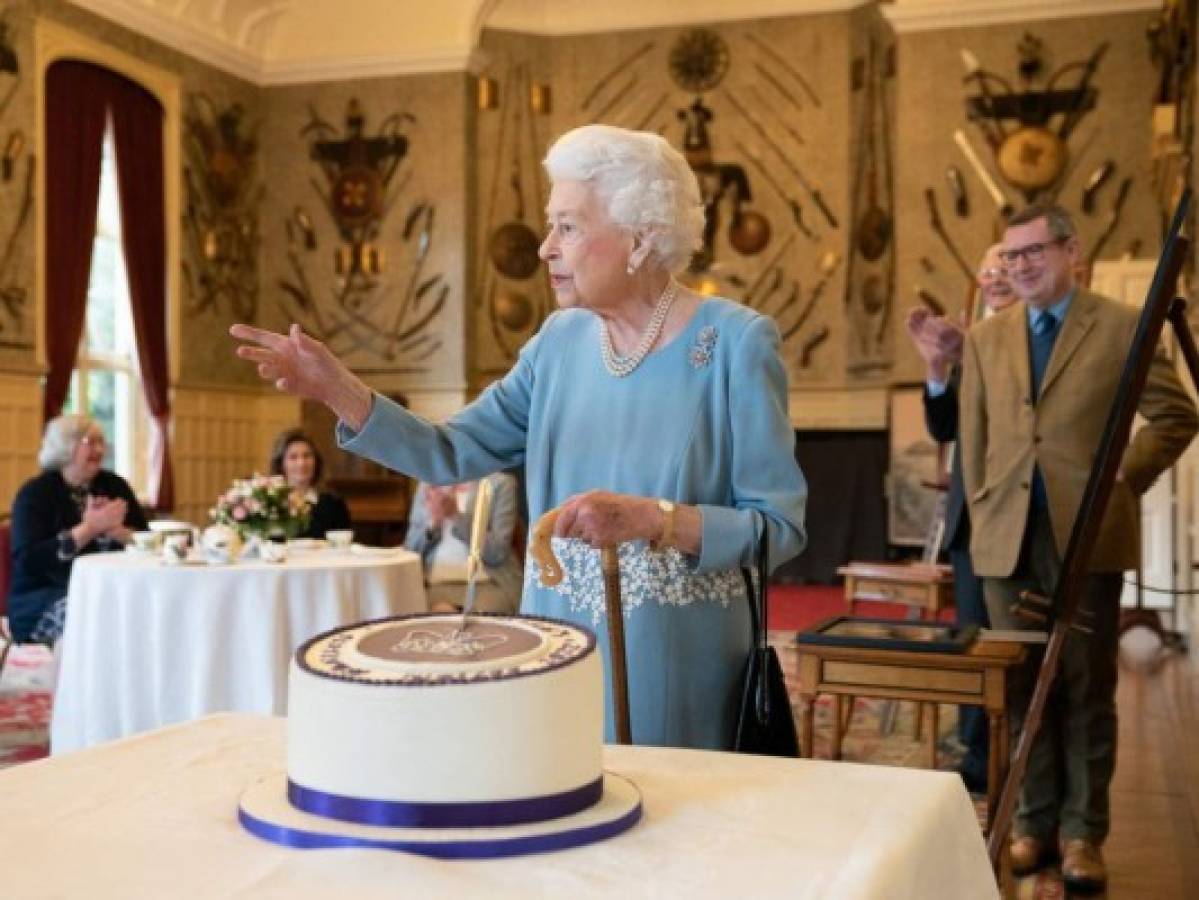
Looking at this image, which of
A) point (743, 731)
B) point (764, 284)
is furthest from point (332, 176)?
point (743, 731)

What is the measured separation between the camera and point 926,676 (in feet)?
9.74

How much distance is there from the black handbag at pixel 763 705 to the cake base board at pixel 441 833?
773 mm

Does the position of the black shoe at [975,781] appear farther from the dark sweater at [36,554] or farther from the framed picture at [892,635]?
the dark sweater at [36,554]

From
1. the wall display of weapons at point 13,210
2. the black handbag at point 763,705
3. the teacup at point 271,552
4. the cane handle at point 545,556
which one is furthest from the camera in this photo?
the wall display of weapons at point 13,210

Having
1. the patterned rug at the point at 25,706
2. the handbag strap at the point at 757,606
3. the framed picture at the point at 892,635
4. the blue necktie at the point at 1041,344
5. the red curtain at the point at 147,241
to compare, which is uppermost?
the red curtain at the point at 147,241

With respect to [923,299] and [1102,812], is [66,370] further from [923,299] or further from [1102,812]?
[1102,812]

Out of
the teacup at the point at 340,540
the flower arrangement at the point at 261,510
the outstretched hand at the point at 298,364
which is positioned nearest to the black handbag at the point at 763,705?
the outstretched hand at the point at 298,364

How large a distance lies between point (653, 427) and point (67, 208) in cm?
1002

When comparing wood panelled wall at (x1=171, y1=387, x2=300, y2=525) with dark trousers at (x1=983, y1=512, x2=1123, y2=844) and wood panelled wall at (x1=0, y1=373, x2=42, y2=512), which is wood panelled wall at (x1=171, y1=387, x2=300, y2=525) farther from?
dark trousers at (x1=983, y1=512, x2=1123, y2=844)

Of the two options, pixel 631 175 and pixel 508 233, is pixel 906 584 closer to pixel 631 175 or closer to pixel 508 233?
pixel 631 175

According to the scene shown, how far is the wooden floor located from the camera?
365cm

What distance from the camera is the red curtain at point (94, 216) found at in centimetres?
1059

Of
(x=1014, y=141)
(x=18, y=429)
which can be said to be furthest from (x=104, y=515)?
(x=1014, y=141)

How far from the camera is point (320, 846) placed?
1.04 meters
